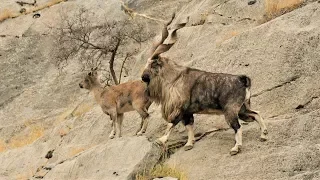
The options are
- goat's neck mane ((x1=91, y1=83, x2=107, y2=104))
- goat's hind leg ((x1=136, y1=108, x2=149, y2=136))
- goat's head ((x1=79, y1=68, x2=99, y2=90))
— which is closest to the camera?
goat's hind leg ((x1=136, y1=108, x2=149, y2=136))

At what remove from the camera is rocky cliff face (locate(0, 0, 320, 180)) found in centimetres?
1302

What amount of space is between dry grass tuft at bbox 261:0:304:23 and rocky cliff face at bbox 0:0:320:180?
592mm

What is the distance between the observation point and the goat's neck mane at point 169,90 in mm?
14750

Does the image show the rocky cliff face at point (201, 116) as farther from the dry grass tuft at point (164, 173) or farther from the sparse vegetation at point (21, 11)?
the sparse vegetation at point (21, 11)

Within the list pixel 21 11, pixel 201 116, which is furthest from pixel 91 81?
pixel 21 11

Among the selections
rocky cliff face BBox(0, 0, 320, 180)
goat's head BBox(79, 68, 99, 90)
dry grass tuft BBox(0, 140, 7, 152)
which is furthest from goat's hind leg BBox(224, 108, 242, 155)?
dry grass tuft BBox(0, 140, 7, 152)

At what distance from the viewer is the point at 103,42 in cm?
2998

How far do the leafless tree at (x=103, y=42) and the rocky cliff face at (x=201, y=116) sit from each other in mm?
641

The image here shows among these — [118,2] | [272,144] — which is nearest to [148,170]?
[272,144]

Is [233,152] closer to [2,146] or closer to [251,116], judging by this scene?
[251,116]

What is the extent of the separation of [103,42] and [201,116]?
1429cm

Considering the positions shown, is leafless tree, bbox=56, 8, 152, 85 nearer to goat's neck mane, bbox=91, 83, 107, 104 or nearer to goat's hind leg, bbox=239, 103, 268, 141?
goat's neck mane, bbox=91, 83, 107, 104

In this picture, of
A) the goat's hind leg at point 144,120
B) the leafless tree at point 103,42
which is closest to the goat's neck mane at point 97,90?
the goat's hind leg at point 144,120

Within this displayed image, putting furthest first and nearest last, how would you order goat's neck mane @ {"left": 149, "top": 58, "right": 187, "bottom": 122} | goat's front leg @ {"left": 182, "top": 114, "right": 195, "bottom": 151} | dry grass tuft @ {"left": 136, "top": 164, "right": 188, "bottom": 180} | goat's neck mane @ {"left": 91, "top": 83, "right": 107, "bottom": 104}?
goat's neck mane @ {"left": 91, "top": 83, "right": 107, "bottom": 104}
goat's neck mane @ {"left": 149, "top": 58, "right": 187, "bottom": 122}
goat's front leg @ {"left": 182, "top": 114, "right": 195, "bottom": 151}
dry grass tuft @ {"left": 136, "top": 164, "right": 188, "bottom": 180}
